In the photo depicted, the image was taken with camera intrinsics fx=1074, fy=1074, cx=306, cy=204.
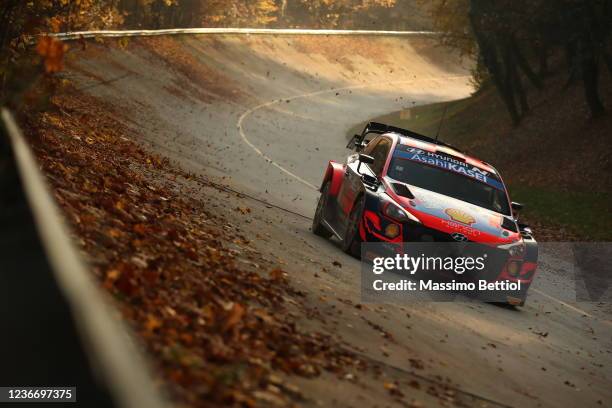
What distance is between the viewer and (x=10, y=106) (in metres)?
7.87

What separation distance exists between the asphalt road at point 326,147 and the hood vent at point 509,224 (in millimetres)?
958

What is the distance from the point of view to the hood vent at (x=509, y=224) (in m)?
12.6

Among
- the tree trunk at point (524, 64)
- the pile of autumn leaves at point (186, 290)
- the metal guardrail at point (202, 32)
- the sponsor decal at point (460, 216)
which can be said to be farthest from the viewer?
the metal guardrail at point (202, 32)

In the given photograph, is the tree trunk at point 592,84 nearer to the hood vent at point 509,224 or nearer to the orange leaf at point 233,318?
the hood vent at point 509,224

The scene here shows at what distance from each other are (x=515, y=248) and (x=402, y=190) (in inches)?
58.1

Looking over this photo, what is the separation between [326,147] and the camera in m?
39.9

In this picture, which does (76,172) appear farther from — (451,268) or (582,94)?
(582,94)

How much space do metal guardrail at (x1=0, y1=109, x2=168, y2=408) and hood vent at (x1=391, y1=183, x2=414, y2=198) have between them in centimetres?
772

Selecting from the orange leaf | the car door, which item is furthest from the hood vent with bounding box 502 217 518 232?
the orange leaf

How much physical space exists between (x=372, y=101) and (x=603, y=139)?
3404 cm

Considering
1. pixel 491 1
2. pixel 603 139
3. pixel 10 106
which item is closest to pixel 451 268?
pixel 10 106

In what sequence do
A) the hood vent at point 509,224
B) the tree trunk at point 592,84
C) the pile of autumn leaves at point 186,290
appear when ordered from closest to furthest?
the pile of autumn leaves at point 186,290 → the hood vent at point 509,224 → the tree trunk at point 592,84

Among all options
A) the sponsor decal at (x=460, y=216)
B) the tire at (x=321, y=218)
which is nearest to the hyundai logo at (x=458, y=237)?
the sponsor decal at (x=460, y=216)

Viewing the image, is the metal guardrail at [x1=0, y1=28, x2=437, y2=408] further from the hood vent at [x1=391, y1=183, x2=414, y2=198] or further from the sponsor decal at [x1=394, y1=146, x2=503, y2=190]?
the sponsor decal at [x1=394, y1=146, x2=503, y2=190]
